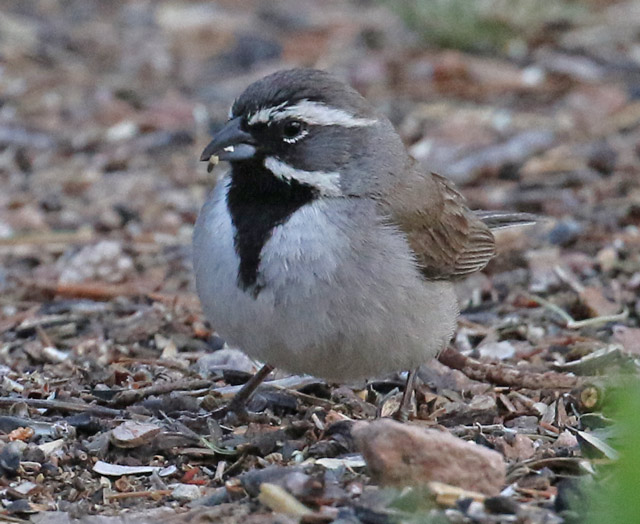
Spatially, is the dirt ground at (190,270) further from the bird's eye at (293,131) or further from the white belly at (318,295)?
the bird's eye at (293,131)

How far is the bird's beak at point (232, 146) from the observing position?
5.81 meters

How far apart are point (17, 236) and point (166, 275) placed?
145 cm

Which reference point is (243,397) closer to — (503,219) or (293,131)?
(293,131)

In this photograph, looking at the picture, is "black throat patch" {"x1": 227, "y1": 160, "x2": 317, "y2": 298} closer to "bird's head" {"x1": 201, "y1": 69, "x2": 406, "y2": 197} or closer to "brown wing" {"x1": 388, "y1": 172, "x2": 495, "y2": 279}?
"bird's head" {"x1": 201, "y1": 69, "x2": 406, "y2": 197}

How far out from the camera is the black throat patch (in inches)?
225

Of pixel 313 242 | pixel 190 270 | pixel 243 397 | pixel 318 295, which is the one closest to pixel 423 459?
pixel 318 295

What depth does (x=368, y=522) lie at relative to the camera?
4.69 meters

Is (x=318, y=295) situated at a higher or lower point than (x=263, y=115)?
lower

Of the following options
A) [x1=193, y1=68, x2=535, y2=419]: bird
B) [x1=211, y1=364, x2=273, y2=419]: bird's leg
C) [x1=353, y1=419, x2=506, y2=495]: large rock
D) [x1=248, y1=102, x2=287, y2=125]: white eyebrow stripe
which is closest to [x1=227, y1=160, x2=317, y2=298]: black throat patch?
[x1=193, y1=68, x2=535, y2=419]: bird

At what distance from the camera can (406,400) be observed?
21.5 feet

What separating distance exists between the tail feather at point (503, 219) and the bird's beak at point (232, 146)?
2.36 m

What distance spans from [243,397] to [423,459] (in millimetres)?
1856

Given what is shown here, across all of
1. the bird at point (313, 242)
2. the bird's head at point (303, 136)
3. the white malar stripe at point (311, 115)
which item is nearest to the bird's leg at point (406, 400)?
the bird at point (313, 242)

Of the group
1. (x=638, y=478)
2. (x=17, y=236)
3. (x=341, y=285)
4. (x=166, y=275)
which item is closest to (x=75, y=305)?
(x=166, y=275)
